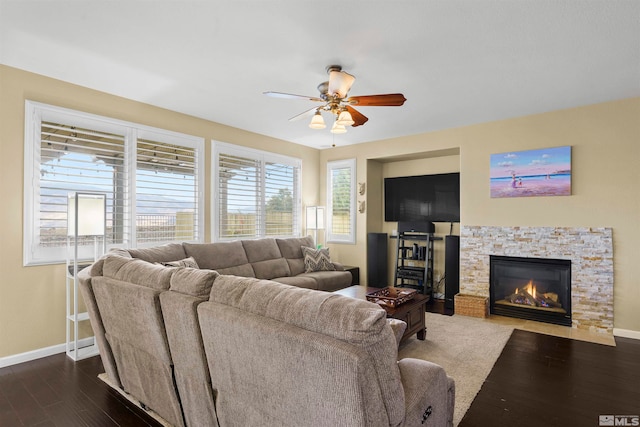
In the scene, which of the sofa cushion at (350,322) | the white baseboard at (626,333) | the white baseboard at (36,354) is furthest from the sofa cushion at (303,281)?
the white baseboard at (626,333)

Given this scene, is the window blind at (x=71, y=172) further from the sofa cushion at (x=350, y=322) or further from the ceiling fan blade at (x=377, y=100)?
the sofa cushion at (x=350, y=322)

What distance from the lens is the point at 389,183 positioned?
6426mm

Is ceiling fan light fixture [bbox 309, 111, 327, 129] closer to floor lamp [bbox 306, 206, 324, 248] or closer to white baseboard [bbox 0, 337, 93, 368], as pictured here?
floor lamp [bbox 306, 206, 324, 248]

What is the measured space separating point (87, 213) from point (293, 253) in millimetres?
2891

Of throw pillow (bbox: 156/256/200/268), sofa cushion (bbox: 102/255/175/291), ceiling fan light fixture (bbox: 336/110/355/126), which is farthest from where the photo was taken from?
throw pillow (bbox: 156/256/200/268)

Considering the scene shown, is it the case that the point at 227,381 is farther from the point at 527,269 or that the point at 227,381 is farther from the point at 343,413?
the point at 527,269

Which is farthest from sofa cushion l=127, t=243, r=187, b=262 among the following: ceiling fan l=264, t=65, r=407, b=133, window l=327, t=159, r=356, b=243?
window l=327, t=159, r=356, b=243

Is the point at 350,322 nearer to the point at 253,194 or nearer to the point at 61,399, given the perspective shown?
the point at 61,399

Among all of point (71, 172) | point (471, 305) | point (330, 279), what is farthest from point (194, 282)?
point (471, 305)

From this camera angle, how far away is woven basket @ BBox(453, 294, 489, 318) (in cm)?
467

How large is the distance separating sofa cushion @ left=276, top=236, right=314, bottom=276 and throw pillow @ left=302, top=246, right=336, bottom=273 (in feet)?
0.27

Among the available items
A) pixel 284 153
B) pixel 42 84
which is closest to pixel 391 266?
pixel 284 153

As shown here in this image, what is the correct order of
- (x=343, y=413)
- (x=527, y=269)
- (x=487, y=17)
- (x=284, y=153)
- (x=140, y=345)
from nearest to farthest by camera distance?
(x=343, y=413) < (x=140, y=345) < (x=487, y=17) < (x=527, y=269) < (x=284, y=153)

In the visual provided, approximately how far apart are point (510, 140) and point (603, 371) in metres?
2.92
